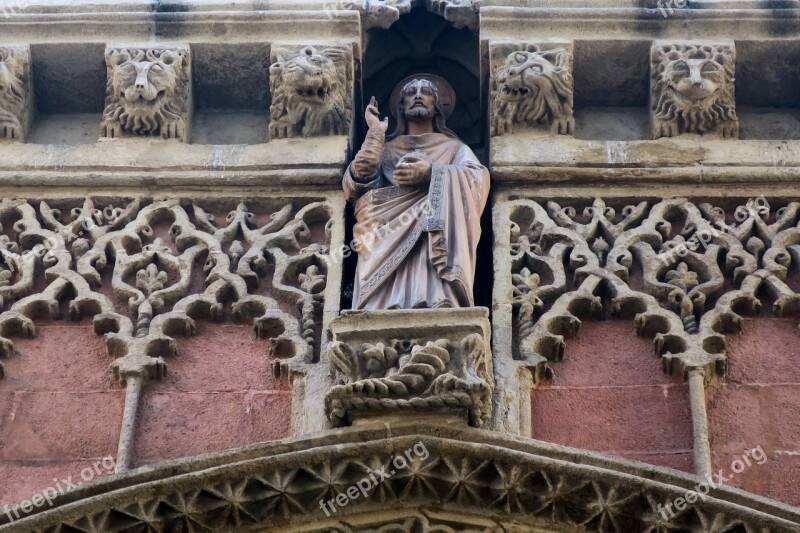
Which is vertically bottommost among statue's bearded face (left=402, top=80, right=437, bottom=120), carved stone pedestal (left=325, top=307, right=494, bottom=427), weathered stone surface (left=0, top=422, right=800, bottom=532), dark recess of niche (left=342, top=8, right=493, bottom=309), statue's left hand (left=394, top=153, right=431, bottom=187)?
weathered stone surface (left=0, top=422, right=800, bottom=532)

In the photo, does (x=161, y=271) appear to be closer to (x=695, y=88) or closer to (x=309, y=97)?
(x=309, y=97)

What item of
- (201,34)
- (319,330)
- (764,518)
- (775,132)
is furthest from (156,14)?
(764,518)

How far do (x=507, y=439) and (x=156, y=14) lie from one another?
3.23 m

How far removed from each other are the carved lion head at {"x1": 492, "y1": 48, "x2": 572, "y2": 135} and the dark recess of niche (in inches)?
18.8

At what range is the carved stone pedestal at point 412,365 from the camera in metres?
8.41

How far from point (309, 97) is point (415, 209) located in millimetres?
1049

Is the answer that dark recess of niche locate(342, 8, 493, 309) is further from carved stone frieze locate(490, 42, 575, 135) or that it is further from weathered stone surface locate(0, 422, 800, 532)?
weathered stone surface locate(0, 422, 800, 532)

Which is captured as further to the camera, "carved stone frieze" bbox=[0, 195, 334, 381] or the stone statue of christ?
"carved stone frieze" bbox=[0, 195, 334, 381]

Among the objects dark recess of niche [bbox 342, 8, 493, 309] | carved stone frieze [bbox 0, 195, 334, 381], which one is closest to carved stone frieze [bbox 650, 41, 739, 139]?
dark recess of niche [bbox 342, 8, 493, 309]

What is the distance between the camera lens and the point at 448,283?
29.5ft

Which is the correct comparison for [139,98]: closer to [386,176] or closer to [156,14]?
[156,14]

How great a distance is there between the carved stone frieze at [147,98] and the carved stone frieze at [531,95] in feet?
4.71

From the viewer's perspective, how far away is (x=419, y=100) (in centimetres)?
1028

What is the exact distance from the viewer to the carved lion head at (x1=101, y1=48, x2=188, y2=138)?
33.6 feet
